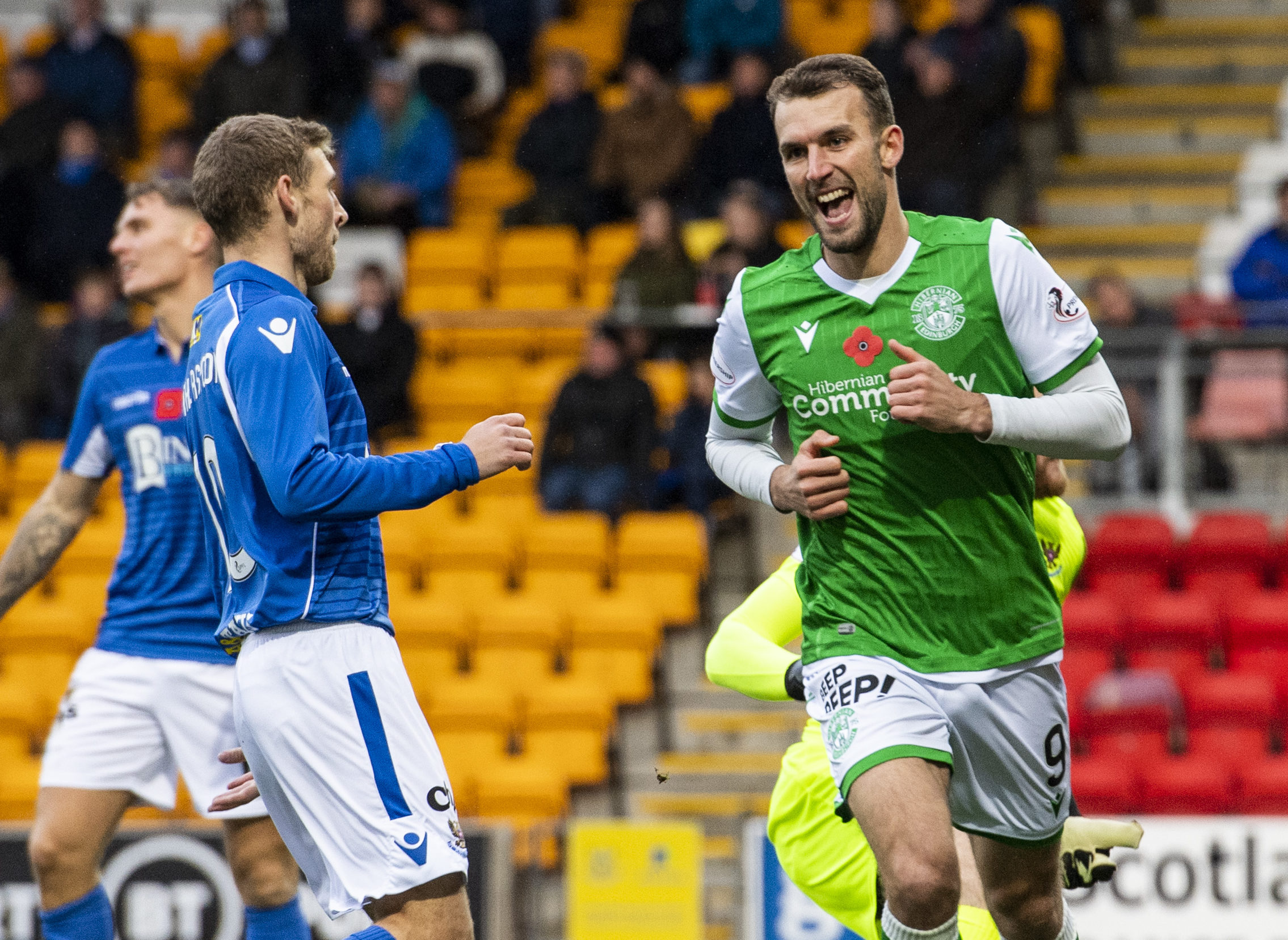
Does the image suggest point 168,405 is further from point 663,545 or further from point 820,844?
point 663,545

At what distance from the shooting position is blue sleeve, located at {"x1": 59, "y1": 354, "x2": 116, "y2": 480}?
5797 millimetres

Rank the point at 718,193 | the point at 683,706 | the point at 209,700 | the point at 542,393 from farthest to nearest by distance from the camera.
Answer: the point at 718,193, the point at 542,393, the point at 683,706, the point at 209,700

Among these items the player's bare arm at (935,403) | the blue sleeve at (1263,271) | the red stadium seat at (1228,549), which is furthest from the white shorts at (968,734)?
the blue sleeve at (1263,271)

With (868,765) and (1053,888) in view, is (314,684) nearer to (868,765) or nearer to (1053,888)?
(868,765)

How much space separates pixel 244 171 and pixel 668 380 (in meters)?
7.09

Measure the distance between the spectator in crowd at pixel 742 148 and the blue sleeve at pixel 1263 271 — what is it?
2.93 metres

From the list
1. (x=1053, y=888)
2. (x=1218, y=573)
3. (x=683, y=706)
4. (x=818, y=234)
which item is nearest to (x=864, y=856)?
(x=1053, y=888)

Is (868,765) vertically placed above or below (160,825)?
above

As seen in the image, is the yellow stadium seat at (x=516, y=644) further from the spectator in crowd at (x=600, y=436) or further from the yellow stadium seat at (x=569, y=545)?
the spectator in crowd at (x=600, y=436)

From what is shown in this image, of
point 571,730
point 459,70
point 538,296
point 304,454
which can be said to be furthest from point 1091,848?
point 459,70

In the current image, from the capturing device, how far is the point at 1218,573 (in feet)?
32.7

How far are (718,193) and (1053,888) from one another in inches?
327

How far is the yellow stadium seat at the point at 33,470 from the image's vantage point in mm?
11477

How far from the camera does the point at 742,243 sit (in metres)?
10.8
